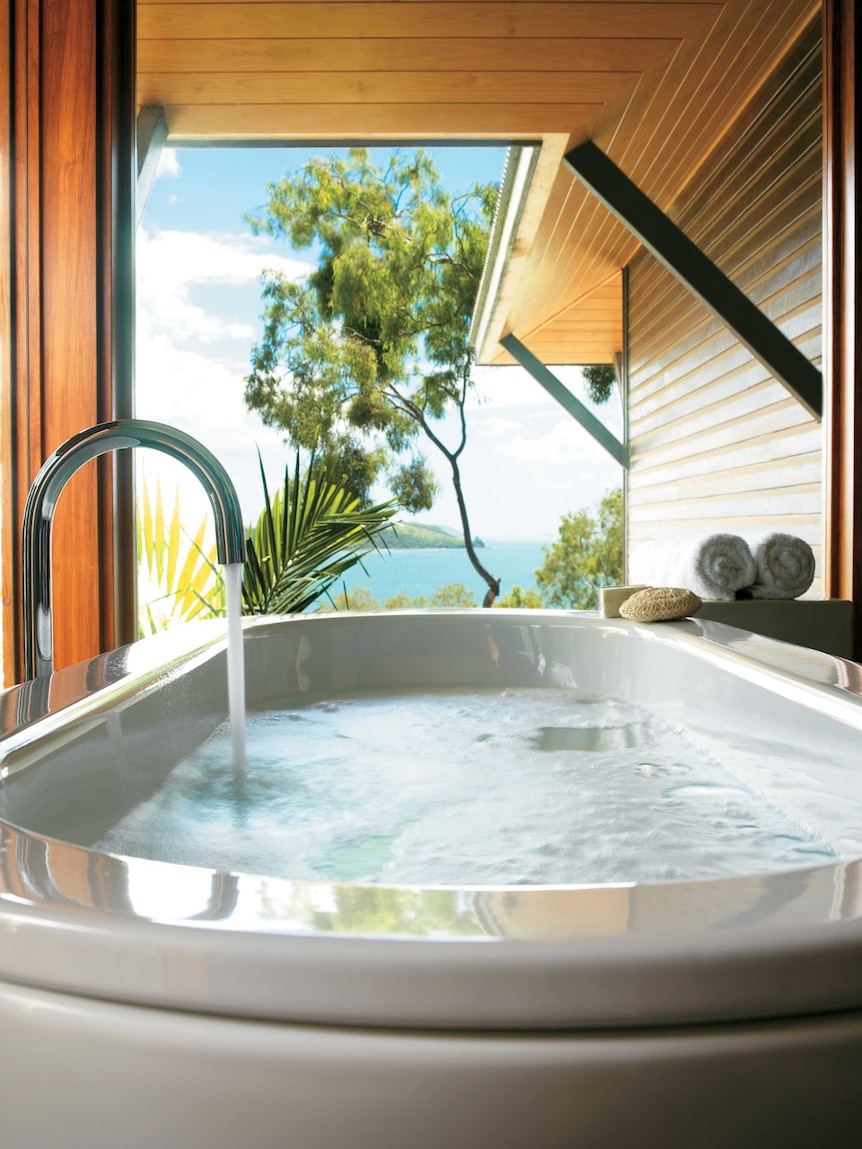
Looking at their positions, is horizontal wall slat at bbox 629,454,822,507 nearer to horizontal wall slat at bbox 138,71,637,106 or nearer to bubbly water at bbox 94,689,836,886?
horizontal wall slat at bbox 138,71,637,106

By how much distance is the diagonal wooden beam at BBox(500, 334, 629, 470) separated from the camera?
545 centimetres

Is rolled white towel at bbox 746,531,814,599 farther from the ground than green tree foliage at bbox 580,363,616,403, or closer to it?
closer to it

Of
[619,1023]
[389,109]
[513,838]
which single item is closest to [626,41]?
[389,109]

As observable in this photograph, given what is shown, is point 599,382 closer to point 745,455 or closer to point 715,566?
point 745,455

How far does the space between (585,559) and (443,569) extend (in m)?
1.53

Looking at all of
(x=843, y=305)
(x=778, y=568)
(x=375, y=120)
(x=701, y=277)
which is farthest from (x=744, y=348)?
(x=375, y=120)

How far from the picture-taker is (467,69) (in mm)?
2785

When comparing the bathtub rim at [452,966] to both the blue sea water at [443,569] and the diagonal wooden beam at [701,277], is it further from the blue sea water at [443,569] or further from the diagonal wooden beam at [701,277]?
the blue sea water at [443,569]

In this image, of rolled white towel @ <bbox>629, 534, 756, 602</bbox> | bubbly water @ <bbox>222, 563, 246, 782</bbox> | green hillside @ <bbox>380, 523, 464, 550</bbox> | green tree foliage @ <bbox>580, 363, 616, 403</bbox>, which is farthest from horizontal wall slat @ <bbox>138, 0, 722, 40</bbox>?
green hillside @ <bbox>380, 523, 464, 550</bbox>

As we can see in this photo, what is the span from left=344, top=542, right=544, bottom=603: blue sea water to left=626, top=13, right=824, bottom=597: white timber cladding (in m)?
4.63

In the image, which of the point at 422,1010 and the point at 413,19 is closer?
the point at 422,1010

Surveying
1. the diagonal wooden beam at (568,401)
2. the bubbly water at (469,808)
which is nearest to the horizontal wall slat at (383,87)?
the bubbly water at (469,808)

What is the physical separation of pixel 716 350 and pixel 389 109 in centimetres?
176

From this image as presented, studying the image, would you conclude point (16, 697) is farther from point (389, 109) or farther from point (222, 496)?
point (389, 109)
